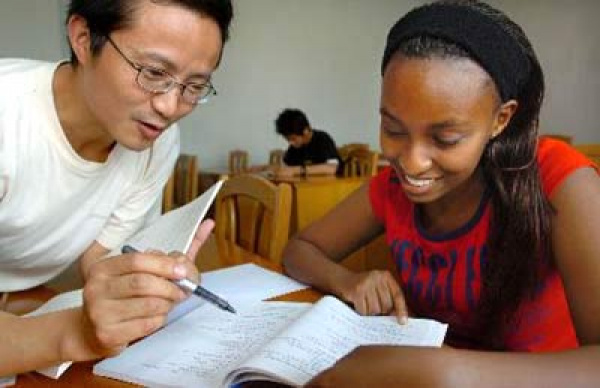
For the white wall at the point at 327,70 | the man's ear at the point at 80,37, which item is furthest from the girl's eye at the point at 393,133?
the white wall at the point at 327,70

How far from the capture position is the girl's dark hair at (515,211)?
953mm

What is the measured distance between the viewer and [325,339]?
853 mm

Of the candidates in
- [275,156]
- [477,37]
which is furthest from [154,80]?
[275,156]

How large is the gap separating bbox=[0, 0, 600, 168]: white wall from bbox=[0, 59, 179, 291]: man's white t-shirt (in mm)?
4650

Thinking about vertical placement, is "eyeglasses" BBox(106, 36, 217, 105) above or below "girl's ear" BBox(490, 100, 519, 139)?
above

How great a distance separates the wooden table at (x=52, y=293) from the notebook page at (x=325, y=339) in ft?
0.54

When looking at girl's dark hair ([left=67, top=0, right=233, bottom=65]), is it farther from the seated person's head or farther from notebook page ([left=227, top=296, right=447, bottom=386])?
the seated person's head

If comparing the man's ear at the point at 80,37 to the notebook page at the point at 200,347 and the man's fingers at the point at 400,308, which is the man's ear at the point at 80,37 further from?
the man's fingers at the point at 400,308

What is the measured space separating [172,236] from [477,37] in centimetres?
49

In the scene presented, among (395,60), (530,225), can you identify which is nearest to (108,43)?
(395,60)

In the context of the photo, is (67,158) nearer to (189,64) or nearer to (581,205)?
(189,64)

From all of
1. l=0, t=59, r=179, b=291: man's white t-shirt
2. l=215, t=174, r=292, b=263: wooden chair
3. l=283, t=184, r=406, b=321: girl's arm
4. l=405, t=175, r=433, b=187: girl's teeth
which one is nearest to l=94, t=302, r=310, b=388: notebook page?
l=283, t=184, r=406, b=321: girl's arm

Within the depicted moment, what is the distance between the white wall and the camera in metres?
6.20

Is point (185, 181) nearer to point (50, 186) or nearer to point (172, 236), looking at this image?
point (50, 186)
